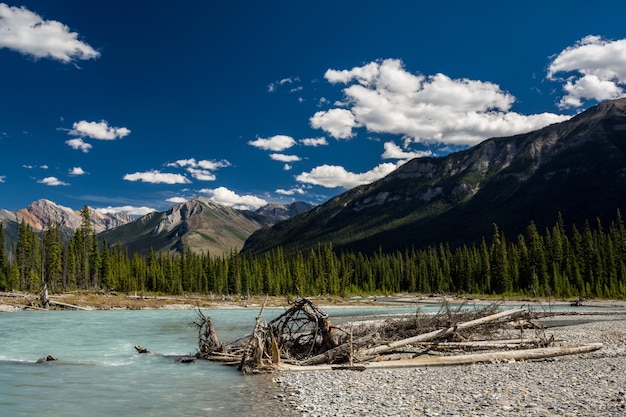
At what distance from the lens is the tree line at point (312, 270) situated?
3878 inches

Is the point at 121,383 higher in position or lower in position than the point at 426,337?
lower

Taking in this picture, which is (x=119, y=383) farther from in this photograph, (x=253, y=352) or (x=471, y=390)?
(x=471, y=390)

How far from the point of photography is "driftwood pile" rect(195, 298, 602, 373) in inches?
810

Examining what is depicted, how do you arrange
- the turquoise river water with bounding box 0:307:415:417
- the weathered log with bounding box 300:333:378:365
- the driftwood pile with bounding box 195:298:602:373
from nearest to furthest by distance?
the turquoise river water with bounding box 0:307:415:417 → the driftwood pile with bounding box 195:298:602:373 → the weathered log with bounding box 300:333:378:365

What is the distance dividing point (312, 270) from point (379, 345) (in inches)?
4437

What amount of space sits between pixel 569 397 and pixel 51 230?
382 feet

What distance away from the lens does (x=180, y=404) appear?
15227 mm

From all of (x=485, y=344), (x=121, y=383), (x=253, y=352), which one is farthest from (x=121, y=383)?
(x=485, y=344)

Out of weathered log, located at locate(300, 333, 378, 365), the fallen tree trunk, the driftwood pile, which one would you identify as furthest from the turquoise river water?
weathered log, located at locate(300, 333, 378, 365)

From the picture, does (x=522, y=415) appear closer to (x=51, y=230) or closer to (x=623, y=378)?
(x=623, y=378)

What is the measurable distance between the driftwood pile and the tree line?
62797mm

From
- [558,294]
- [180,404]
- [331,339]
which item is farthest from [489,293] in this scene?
[180,404]

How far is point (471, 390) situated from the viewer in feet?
47.9

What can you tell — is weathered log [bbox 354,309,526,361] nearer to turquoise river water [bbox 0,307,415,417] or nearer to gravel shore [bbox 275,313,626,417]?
gravel shore [bbox 275,313,626,417]
